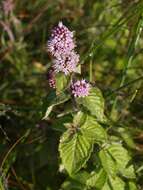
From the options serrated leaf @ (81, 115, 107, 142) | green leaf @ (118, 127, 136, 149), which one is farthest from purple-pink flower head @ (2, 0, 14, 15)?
serrated leaf @ (81, 115, 107, 142)

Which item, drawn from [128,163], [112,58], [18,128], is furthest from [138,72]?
[128,163]

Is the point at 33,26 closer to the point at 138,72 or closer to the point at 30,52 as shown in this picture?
the point at 30,52

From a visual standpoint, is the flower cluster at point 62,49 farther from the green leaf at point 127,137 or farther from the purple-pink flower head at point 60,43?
the green leaf at point 127,137

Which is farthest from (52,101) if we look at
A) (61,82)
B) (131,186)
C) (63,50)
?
(131,186)

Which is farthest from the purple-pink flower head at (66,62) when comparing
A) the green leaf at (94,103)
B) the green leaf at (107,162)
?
the green leaf at (107,162)

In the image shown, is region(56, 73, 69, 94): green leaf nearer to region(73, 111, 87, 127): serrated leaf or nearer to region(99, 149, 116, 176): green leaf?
region(73, 111, 87, 127): serrated leaf

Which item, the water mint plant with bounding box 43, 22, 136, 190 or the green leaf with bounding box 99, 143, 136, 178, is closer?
the water mint plant with bounding box 43, 22, 136, 190
